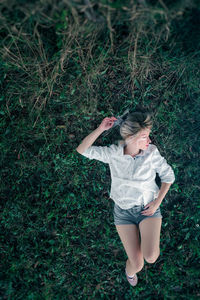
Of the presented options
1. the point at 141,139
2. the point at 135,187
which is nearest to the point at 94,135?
the point at 141,139

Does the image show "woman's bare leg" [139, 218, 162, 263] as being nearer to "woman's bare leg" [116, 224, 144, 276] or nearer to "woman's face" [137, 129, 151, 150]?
"woman's bare leg" [116, 224, 144, 276]

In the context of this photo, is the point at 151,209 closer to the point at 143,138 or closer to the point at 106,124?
the point at 143,138

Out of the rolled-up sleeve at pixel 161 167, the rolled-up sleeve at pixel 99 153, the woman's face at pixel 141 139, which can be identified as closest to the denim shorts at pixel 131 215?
the rolled-up sleeve at pixel 161 167

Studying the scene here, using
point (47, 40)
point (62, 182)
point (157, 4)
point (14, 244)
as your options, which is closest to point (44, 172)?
point (62, 182)

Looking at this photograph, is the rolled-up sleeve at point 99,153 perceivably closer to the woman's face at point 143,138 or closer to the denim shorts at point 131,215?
the woman's face at point 143,138

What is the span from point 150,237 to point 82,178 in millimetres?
1546

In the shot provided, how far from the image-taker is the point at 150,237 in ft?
12.0

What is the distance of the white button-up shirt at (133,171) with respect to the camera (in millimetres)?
3748

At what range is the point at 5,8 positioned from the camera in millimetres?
3465

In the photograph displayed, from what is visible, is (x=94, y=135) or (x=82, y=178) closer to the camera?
(x=94, y=135)

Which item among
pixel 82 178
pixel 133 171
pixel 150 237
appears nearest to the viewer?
pixel 150 237

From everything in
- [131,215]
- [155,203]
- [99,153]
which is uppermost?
[99,153]

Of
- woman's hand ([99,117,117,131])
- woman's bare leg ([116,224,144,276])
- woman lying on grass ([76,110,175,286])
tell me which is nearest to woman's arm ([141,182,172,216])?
woman lying on grass ([76,110,175,286])

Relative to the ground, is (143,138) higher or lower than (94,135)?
lower
